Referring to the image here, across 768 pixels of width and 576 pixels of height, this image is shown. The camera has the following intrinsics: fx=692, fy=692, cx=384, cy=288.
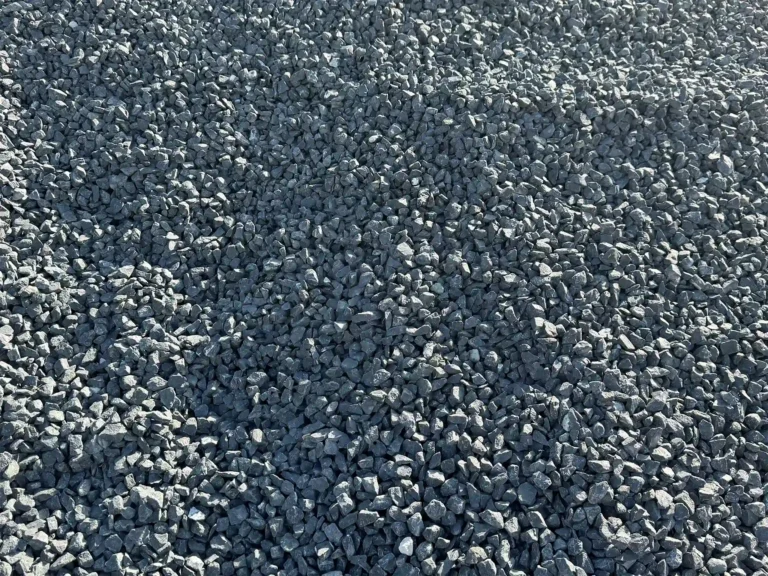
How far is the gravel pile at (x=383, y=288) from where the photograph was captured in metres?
3.30

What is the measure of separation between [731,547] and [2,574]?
3330 millimetres

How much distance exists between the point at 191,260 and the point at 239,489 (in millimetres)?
1512

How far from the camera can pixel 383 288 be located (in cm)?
400

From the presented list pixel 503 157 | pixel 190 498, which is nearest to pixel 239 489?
pixel 190 498

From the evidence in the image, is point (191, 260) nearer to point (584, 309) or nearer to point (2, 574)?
point (2, 574)

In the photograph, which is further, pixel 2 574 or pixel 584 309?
pixel 584 309

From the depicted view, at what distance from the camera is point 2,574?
10.1 ft

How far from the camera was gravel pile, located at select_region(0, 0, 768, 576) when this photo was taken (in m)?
3.30

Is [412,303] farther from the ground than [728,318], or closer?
closer

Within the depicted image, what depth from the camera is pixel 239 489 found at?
340 cm

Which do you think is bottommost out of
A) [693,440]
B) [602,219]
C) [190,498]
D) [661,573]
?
[190,498]

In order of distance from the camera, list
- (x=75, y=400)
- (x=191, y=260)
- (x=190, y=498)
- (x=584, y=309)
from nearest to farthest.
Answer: (x=190, y=498), (x=75, y=400), (x=584, y=309), (x=191, y=260)

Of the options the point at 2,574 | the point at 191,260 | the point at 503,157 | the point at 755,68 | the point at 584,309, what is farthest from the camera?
the point at 755,68

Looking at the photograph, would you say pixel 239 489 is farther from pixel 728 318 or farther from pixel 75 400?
pixel 728 318
